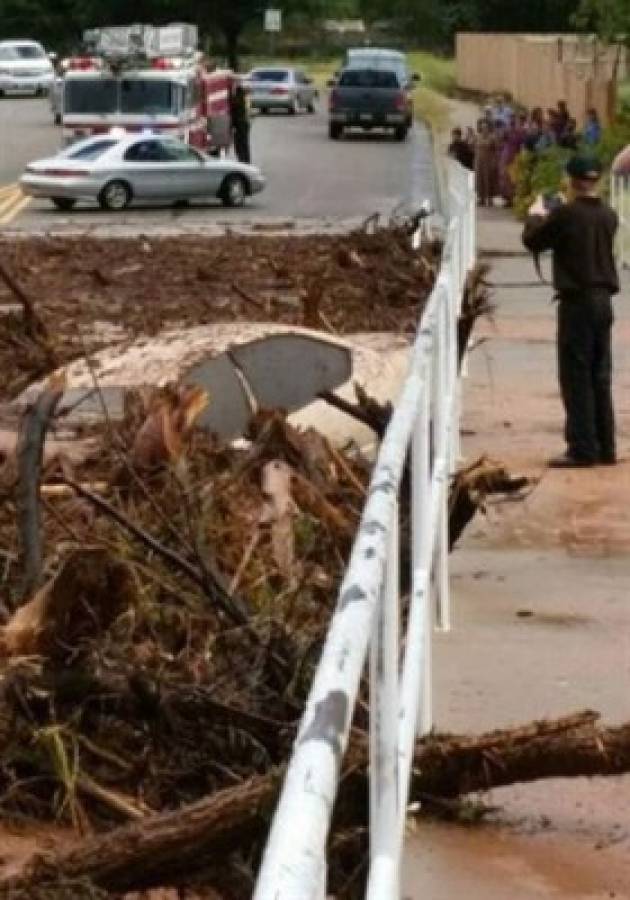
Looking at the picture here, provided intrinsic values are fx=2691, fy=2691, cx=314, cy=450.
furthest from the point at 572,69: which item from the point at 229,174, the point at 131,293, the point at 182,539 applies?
the point at 182,539

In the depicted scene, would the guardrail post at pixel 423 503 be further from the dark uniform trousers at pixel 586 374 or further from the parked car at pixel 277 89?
the parked car at pixel 277 89

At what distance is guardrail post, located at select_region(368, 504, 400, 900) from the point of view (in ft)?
15.3

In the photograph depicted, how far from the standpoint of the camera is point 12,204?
4694cm

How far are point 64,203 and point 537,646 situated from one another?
124ft

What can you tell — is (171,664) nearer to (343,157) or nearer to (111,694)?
(111,694)

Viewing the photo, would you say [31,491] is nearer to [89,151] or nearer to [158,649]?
[158,649]

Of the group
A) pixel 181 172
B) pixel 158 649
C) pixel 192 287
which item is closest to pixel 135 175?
pixel 181 172

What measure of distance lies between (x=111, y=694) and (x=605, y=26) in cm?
4377

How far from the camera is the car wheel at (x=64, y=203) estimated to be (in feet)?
153

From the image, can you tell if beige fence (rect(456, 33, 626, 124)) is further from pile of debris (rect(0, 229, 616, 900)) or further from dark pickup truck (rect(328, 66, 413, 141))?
pile of debris (rect(0, 229, 616, 900))

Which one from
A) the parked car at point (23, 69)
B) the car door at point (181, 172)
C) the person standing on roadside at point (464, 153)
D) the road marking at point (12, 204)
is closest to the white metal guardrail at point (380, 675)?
the person standing on roadside at point (464, 153)

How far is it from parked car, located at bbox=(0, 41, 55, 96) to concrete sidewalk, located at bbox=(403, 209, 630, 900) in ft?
211

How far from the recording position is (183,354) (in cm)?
1498

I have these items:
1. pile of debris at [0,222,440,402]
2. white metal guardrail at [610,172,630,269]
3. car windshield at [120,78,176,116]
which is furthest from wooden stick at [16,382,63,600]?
car windshield at [120,78,176,116]
